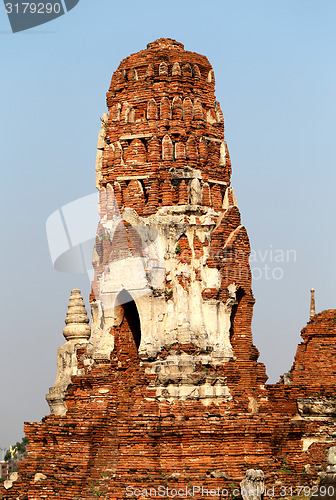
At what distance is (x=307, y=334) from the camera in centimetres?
3000

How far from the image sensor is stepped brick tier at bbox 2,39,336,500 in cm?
2559

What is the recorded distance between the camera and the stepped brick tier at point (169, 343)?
25.6m

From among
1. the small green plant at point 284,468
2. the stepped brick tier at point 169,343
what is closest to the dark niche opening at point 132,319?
the stepped brick tier at point 169,343

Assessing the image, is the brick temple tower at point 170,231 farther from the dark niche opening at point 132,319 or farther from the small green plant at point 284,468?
the small green plant at point 284,468

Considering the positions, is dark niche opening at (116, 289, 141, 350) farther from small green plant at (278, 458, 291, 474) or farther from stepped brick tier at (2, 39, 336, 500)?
small green plant at (278, 458, 291, 474)

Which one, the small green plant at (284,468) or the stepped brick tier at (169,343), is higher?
the stepped brick tier at (169,343)

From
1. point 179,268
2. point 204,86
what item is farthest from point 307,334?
point 204,86

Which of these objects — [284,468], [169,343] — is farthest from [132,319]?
[284,468]

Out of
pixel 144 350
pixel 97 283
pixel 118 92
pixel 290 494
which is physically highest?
pixel 118 92

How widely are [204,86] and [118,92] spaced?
2.02 m

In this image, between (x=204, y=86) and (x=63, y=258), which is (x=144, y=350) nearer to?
(x=63, y=258)

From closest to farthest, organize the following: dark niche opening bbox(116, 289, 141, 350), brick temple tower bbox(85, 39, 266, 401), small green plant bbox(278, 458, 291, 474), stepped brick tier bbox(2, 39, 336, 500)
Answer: stepped brick tier bbox(2, 39, 336, 500) < brick temple tower bbox(85, 39, 266, 401) < small green plant bbox(278, 458, 291, 474) < dark niche opening bbox(116, 289, 141, 350)

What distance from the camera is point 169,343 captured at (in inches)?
1043

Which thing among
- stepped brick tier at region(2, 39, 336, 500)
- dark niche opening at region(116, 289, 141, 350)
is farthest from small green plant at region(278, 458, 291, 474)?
dark niche opening at region(116, 289, 141, 350)
